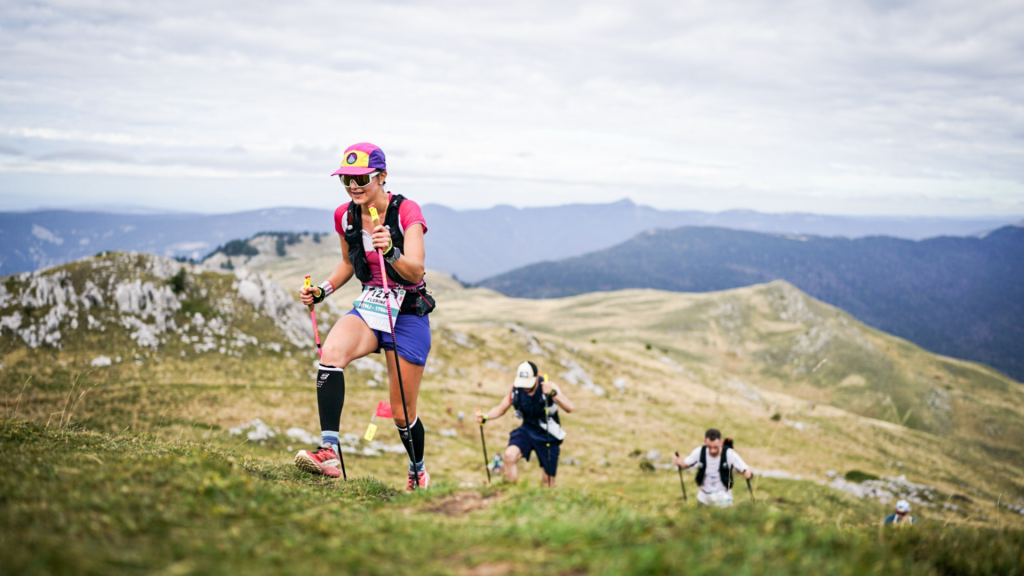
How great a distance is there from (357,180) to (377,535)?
17.6 ft

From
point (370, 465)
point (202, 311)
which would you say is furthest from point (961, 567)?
point (202, 311)

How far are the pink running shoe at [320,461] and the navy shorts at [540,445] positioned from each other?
280 inches

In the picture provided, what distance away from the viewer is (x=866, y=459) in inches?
2151

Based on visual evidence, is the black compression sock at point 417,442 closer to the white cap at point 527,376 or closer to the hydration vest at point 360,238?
the hydration vest at point 360,238

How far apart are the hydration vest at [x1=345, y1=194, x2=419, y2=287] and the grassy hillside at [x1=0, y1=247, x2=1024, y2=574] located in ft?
10.6

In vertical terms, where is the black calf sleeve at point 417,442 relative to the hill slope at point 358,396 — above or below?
above

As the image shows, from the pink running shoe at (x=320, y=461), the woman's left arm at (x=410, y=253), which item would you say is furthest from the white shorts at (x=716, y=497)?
the woman's left arm at (x=410, y=253)

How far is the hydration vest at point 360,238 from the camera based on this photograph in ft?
26.7

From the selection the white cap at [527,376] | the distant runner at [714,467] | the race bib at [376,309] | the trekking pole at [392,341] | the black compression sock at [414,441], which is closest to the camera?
the trekking pole at [392,341]

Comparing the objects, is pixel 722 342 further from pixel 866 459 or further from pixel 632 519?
pixel 632 519

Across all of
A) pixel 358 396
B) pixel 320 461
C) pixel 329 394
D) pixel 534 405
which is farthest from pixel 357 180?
pixel 358 396

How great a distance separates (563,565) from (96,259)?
51.0 meters

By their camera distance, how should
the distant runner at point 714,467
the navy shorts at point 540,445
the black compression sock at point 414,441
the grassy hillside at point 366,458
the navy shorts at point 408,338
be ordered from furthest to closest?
the navy shorts at point 540,445, the distant runner at point 714,467, the black compression sock at point 414,441, the navy shorts at point 408,338, the grassy hillside at point 366,458

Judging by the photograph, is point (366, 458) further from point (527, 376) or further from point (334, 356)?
point (334, 356)
